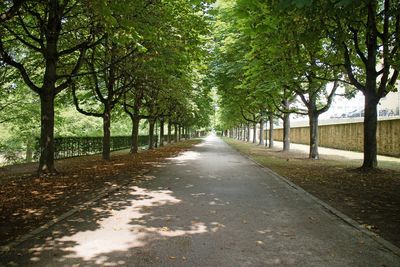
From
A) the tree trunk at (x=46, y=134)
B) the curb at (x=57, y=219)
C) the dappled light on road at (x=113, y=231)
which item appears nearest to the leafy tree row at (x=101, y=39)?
the tree trunk at (x=46, y=134)

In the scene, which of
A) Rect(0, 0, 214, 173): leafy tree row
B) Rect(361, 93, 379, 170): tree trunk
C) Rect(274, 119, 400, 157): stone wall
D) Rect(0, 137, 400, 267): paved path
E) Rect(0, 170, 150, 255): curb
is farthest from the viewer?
Rect(274, 119, 400, 157): stone wall

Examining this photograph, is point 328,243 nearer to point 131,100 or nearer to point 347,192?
point 347,192

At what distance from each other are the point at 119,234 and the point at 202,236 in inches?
52.7

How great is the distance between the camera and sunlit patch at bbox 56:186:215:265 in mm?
4984

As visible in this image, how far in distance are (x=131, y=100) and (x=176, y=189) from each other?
18.4 meters

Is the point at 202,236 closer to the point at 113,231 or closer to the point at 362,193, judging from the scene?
the point at 113,231

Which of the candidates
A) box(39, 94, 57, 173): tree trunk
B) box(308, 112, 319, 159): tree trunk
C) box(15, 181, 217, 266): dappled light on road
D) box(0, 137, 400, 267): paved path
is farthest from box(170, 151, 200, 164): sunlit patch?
box(15, 181, 217, 266): dappled light on road

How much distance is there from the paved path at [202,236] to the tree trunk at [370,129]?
6543 mm

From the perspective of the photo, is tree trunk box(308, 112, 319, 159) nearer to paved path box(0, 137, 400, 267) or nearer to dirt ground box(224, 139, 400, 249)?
dirt ground box(224, 139, 400, 249)

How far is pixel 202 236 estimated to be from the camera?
5711mm

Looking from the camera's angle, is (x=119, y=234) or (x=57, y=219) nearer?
(x=119, y=234)

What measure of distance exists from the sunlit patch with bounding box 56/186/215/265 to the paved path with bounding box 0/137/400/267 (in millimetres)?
13

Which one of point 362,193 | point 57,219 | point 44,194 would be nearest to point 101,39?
point 44,194

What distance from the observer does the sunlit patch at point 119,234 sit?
16.4ft
